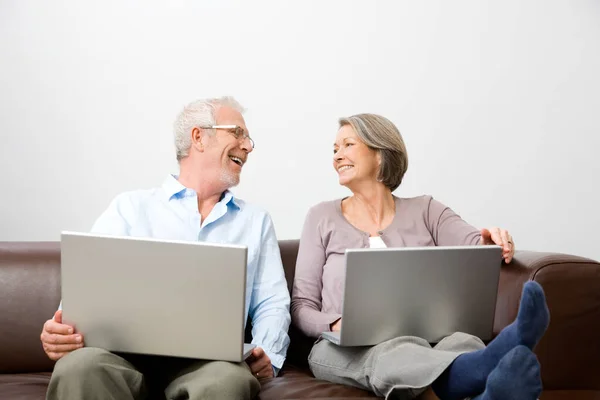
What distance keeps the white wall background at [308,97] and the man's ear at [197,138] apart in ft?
1.84

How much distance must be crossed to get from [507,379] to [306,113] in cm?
163

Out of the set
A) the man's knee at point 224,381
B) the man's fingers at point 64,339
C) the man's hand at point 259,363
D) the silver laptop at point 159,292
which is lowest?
the man's hand at point 259,363

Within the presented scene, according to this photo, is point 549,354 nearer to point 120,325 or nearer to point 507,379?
point 507,379

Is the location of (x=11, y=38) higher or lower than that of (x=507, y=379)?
higher

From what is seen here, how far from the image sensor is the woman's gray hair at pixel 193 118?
2178 millimetres

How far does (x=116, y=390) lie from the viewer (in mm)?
1531

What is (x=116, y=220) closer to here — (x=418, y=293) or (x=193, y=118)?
(x=193, y=118)

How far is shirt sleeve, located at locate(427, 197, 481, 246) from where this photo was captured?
213 cm

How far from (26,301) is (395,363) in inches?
45.0

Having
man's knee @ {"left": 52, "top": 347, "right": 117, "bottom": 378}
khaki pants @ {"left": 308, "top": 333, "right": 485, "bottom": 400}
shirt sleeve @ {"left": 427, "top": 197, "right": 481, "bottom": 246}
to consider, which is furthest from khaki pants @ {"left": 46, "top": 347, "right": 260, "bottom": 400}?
shirt sleeve @ {"left": 427, "top": 197, "right": 481, "bottom": 246}

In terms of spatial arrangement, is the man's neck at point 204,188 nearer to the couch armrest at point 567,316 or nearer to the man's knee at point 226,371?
the man's knee at point 226,371

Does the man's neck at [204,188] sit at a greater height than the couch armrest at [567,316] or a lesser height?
greater

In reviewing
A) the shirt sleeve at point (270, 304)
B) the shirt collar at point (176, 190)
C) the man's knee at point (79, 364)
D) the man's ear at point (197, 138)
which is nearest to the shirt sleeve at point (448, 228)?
the shirt sleeve at point (270, 304)

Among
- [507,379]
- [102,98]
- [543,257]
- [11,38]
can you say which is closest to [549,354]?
[543,257]
